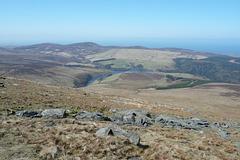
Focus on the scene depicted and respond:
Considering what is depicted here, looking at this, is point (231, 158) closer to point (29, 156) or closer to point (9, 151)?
point (29, 156)

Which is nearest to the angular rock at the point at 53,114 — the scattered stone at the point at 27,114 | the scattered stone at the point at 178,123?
Answer: the scattered stone at the point at 27,114

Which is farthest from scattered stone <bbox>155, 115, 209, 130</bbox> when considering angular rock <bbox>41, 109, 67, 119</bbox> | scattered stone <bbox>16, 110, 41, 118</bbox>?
scattered stone <bbox>16, 110, 41, 118</bbox>

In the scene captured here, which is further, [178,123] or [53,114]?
[178,123]

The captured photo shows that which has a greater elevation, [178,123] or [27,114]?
[27,114]

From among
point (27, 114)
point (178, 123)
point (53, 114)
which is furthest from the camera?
point (178, 123)

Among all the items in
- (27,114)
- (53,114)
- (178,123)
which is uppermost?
(27,114)

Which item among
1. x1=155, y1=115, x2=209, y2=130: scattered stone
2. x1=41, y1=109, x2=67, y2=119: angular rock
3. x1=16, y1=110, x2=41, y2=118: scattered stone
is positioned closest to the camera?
x1=16, y1=110, x2=41, y2=118: scattered stone

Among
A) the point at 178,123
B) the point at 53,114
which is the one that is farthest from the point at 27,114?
the point at 178,123

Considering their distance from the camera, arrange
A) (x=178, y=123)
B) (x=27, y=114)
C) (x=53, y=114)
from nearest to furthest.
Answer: (x=27, y=114)
(x=53, y=114)
(x=178, y=123)

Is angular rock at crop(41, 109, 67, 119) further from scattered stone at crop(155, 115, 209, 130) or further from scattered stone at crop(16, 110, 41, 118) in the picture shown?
scattered stone at crop(155, 115, 209, 130)

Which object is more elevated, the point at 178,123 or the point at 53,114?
the point at 53,114

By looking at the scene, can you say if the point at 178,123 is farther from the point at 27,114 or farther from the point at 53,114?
the point at 27,114

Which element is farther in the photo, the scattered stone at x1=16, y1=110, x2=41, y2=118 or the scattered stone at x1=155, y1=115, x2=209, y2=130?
the scattered stone at x1=155, y1=115, x2=209, y2=130
